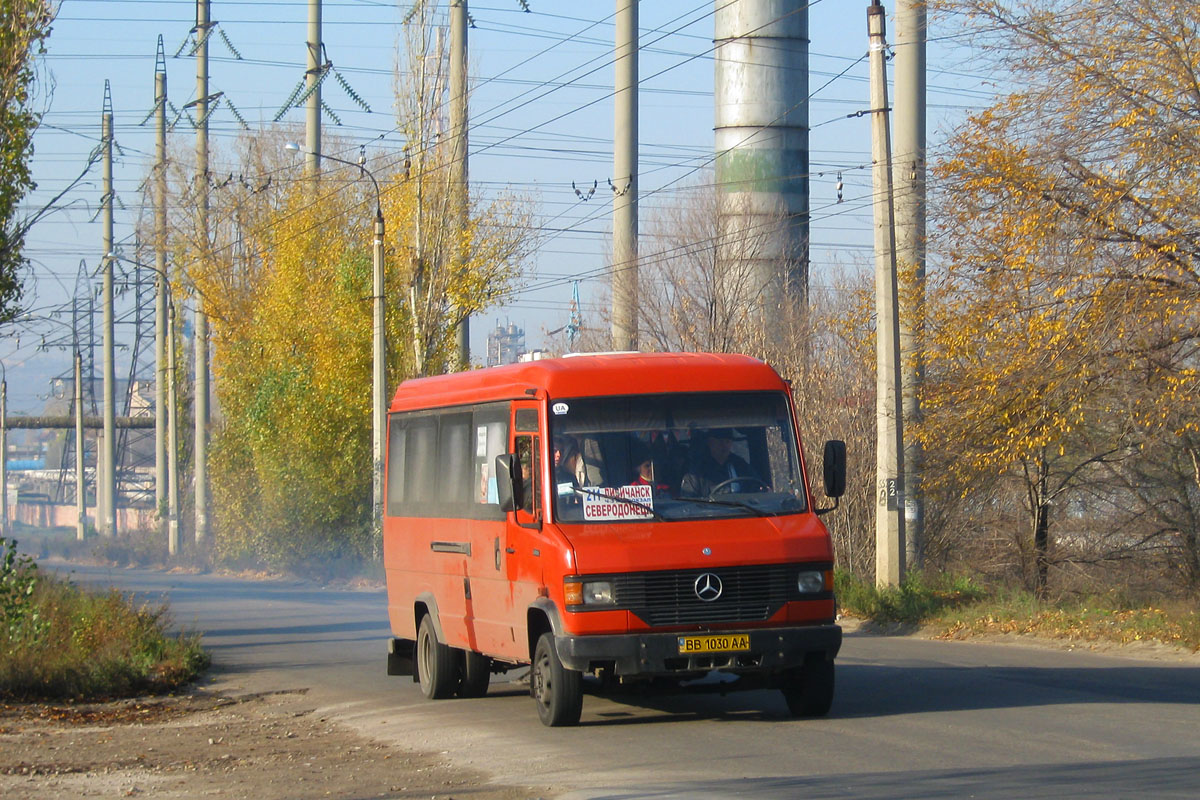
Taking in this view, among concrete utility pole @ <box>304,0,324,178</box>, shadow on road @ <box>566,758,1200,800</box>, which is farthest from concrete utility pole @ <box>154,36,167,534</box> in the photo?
shadow on road @ <box>566,758,1200,800</box>

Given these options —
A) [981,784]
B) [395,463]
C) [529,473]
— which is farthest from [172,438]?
[981,784]

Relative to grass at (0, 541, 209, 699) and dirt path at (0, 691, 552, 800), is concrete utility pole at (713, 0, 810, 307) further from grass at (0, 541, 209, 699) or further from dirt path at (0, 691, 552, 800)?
dirt path at (0, 691, 552, 800)

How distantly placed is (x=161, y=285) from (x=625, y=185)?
23452 millimetres

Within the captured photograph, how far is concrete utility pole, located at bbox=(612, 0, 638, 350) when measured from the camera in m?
38.9

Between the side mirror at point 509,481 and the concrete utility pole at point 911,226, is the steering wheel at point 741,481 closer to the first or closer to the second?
the side mirror at point 509,481

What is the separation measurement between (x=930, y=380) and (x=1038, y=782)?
1490 centimetres

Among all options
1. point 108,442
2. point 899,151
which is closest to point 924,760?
point 899,151

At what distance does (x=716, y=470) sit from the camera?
458 inches

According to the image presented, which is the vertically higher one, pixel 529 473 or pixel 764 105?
pixel 764 105

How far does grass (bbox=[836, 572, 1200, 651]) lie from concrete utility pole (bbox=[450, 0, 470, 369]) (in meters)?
20.2

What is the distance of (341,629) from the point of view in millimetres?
24344

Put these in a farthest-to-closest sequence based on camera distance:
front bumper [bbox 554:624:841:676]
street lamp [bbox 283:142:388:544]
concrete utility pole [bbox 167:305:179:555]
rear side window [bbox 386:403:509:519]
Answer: concrete utility pole [bbox 167:305:179:555] → street lamp [bbox 283:142:388:544] → rear side window [bbox 386:403:509:519] → front bumper [bbox 554:624:841:676]

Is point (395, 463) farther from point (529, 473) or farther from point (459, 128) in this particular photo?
point (459, 128)

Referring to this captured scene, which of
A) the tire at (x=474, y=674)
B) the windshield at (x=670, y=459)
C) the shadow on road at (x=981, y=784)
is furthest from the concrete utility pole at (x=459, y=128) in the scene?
the shadow on road at (x=981, y=784)
